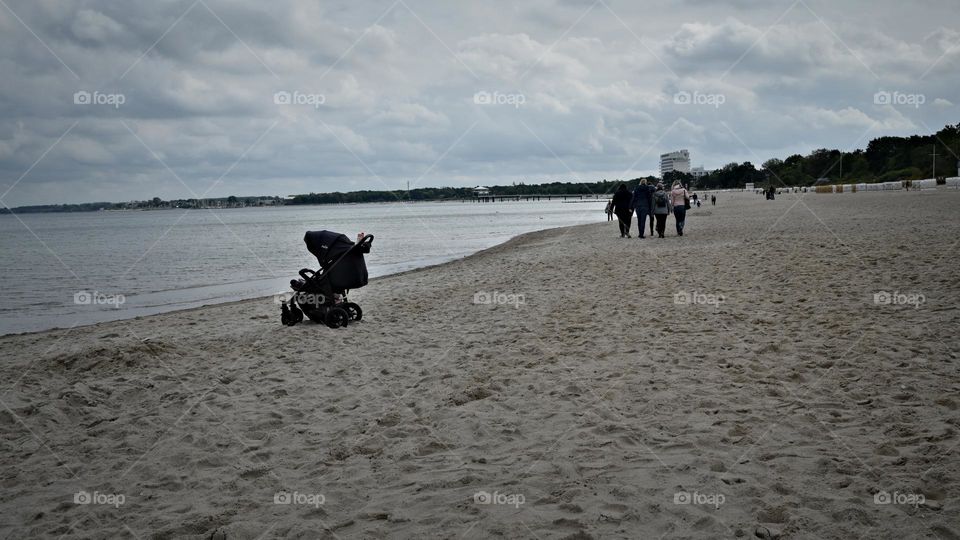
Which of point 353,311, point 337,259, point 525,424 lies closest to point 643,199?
point 353,311

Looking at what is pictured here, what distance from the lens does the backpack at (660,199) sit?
22097 mm

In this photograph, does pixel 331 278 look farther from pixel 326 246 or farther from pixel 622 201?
pixel 622 201

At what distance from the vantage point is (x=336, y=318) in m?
10.4

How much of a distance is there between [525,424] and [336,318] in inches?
224

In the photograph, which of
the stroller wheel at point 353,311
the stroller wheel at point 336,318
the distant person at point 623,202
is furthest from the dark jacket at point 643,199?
the stroller wheel at point 336,318

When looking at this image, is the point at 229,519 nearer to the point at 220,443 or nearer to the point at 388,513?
the point at 388,513

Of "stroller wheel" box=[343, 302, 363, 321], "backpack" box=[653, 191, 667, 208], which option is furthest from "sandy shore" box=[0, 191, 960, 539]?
"backpack" box=[653, 191, 667, 208]

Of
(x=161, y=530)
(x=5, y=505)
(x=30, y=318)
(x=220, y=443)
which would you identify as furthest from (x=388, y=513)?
(x=30, y=318)

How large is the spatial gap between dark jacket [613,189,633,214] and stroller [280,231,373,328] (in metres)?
13.7

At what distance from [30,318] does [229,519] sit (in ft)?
49.1

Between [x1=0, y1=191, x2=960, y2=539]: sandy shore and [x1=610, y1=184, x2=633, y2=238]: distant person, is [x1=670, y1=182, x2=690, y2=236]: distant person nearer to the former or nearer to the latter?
[x1=610, y1=184, x2=633, y2=238]: distant person

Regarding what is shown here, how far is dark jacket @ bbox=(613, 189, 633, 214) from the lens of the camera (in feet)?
72.7

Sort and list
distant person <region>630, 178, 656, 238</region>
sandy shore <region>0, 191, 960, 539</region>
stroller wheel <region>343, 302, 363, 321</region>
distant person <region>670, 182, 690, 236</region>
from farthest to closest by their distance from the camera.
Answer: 1. distant person <region>670, 182, 690, 236</region>
2. distant person <region>630, 178, 656, 238</region>
3. stroller wheel <region>343, 302, 363, 321</region>
4. sandy shore <region>0, 191, 960, 539</region>

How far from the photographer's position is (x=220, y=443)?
213 inches
